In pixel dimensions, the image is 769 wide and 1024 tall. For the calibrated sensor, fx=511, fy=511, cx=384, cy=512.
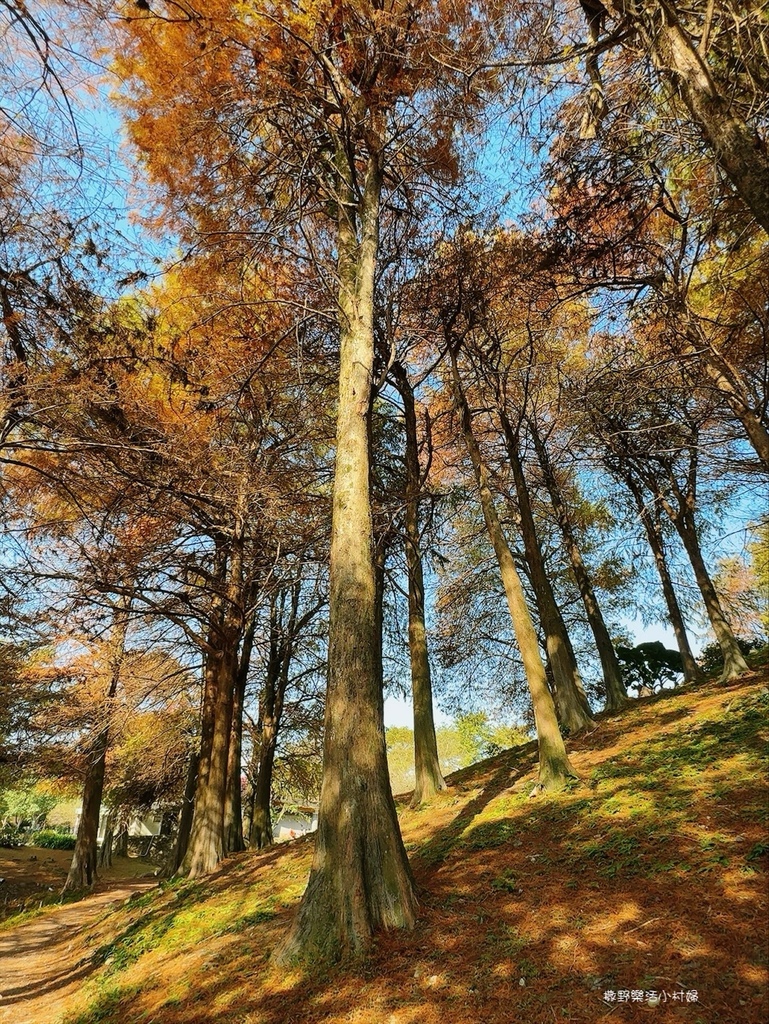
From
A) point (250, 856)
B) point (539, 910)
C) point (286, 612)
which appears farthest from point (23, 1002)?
point (286, 612)

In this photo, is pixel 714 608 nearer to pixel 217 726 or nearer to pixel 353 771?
pixel 353 771

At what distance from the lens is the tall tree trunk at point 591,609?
40.4 ft

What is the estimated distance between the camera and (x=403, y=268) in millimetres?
8945

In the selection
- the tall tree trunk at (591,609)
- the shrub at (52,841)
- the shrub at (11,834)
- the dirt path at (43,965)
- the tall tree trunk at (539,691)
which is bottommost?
the dirt path at (43,965)

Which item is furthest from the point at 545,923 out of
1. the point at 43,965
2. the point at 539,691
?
the point at 43,965

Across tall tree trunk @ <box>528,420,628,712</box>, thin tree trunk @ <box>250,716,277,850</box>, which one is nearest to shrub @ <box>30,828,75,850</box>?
thin tree trunk @ <box>250,716,277,850</box>

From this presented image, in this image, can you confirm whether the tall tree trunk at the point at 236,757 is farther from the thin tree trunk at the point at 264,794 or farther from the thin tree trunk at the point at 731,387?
the thin tree trunk at the point at 731,387

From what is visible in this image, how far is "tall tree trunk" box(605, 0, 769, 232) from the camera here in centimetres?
360

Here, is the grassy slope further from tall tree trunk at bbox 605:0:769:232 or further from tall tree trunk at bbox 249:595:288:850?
tall tree trunk at bbox 249:595:288:850

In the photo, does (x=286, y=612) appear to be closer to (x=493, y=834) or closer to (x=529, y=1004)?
(x=493, y=834)

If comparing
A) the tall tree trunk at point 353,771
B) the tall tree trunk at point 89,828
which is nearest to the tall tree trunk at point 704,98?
the tall tree trunk at point 353,771

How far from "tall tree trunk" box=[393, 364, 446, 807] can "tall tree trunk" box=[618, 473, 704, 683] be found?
648cm

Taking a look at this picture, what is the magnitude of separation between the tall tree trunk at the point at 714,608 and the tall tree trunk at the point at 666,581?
0.91 metres

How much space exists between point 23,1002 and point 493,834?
5.53m
